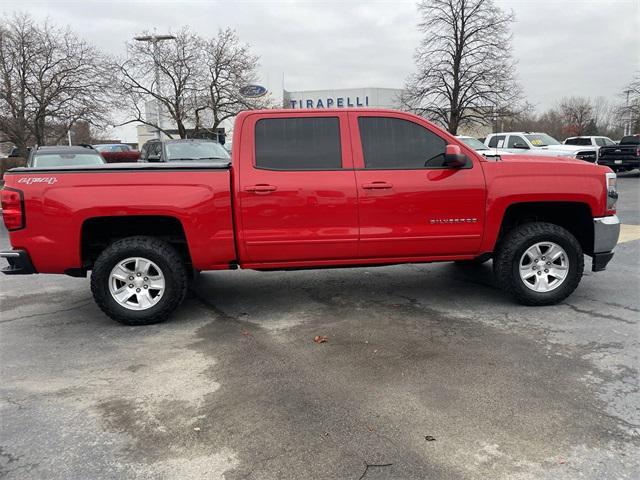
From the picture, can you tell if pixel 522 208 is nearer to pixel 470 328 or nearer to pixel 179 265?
pixel 470 328

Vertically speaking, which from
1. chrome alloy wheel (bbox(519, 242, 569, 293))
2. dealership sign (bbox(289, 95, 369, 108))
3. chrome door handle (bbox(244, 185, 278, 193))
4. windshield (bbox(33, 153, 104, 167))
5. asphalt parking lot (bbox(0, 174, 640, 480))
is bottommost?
asphalt parking lot (bbox(0, 174, 640, 480))

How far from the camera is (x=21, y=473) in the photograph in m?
2.62

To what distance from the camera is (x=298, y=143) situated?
4.90 meters

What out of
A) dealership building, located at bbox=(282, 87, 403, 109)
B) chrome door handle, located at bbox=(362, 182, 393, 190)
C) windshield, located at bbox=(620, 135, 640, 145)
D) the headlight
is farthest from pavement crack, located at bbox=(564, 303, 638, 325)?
dealership building, located at bbox=(282, 87, 403, 109)

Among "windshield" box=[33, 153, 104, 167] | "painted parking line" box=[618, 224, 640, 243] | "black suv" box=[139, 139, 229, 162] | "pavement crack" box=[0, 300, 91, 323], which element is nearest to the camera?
"pavement crack" box=[0, 300, 91, 323]

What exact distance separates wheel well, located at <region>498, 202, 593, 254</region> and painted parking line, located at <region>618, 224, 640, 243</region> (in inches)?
136

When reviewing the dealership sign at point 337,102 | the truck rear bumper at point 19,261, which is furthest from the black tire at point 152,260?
the dealership sign at point 337,102

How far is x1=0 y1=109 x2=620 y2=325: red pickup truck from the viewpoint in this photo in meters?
4.58

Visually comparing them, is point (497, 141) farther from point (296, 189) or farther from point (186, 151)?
point (296, 189)

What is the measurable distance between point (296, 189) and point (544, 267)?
262 cm

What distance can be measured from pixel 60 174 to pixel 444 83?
29669mm

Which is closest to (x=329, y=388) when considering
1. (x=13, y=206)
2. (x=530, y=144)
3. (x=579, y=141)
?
(x=13, y=206)

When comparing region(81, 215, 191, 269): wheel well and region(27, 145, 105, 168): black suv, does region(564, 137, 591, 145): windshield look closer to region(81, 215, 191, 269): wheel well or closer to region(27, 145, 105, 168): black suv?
region(27, 145, 105, 168): black suv

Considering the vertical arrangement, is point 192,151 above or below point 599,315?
above
